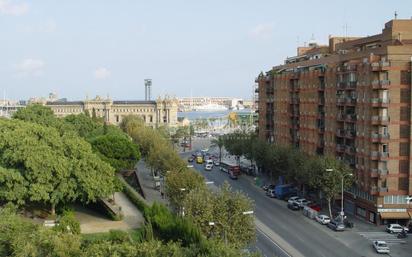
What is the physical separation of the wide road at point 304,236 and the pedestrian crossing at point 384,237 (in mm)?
987

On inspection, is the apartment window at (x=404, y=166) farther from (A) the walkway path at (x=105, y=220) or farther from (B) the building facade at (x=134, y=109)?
(B) the building facade at (x=134, y=109)

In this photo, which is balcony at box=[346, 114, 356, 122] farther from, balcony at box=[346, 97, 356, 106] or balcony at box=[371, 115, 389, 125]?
balcony at box=[371, 115, 389, 125]

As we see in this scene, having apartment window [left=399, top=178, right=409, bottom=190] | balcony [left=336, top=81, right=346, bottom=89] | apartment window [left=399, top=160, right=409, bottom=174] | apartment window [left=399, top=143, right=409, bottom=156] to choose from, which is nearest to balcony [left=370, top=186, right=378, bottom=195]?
apartment window [left=399, top=178, right=409, bottom=190]

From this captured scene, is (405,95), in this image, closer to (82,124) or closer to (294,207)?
(294,207)

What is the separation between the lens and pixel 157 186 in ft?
267

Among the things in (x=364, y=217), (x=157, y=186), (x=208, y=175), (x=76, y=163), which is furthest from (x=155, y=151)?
(x=364, y=217)

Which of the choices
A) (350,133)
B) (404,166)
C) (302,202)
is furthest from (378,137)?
(302,202)

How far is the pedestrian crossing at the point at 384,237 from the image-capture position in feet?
164

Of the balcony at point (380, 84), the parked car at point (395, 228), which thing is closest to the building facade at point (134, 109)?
the balcony at point (380, 84)

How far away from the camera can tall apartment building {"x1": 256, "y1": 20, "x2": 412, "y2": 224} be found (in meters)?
55.2

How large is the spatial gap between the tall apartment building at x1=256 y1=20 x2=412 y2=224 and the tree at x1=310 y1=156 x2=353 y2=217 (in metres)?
1.48

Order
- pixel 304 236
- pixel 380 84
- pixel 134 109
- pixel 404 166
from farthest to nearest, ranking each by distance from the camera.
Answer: pixel 134 109, pixel 404 166, pixel 380 84, pixel 304 236

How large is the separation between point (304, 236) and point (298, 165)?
16.9 meters

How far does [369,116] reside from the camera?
5641 centimetres
